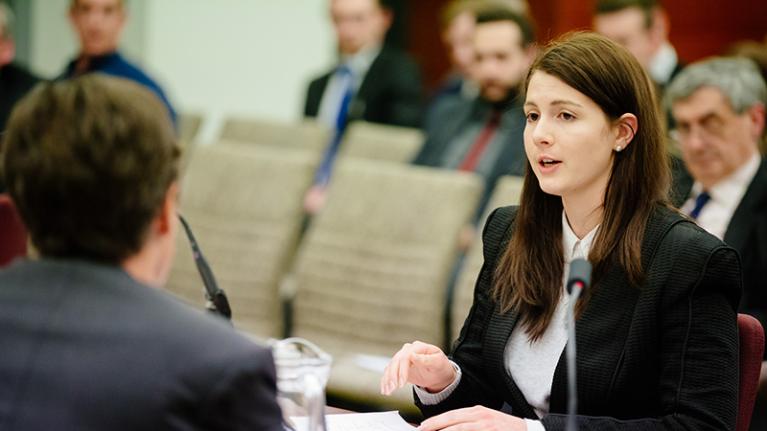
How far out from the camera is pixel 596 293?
2059mm

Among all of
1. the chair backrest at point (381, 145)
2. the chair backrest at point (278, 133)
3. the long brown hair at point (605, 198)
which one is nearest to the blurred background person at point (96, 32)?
the chair backrest at point (278, 133)

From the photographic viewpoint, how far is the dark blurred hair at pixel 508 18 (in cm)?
498

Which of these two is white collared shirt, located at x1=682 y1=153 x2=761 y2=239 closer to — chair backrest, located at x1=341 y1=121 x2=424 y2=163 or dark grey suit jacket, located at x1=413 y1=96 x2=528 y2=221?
dark grey suit jacket, located at x1=413 y1=96 x2=528 y2=221

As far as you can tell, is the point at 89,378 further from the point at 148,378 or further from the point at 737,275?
the point at 737,275

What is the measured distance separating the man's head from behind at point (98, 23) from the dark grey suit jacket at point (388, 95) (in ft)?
4.06

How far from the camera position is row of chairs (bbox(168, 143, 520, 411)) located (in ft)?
12.7

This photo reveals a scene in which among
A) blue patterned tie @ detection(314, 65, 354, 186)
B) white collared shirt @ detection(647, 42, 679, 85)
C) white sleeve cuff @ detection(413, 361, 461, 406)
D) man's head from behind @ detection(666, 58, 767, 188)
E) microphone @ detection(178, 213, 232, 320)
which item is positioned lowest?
blue patterned tie @ detection(314, 65, 354, 186)

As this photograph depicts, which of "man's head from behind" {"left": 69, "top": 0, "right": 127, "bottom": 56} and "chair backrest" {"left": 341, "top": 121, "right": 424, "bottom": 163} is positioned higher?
"man's head from behind" {"left": 69, "top": 0, "right": 127, "bottom": 56}

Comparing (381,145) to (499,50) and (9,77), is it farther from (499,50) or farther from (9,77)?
(9,77)

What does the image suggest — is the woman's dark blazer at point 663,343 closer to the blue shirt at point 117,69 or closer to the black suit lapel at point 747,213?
the black suit lapel at point 747,213

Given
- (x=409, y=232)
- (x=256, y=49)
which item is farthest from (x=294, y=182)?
(x=256, y=49)

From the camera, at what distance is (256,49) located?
8.55m

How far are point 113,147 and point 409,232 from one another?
2.74 metres

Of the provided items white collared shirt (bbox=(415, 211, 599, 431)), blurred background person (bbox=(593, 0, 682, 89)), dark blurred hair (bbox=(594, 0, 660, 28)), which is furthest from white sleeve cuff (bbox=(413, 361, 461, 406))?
dark blurred hair (bbox=(594, 0, 660, 28))
